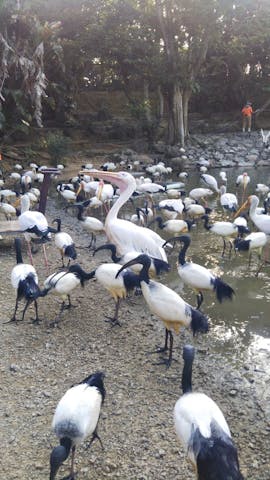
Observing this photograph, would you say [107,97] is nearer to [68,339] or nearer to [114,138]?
[114,138]

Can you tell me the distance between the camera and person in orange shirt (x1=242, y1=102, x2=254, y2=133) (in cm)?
2605

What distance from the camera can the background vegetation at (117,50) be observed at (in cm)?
1836

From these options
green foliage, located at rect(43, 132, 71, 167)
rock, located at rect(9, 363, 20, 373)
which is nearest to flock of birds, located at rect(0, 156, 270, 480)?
rock, located at rect(9, 363, 20, 373)

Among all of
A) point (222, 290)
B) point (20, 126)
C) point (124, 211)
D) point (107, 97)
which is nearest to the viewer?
point (222, 290)

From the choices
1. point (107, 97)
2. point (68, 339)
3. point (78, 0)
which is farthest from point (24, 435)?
point (107, 97)

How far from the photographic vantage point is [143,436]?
4.01 metres

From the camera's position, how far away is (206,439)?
302 centimetres

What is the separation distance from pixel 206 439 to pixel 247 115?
25.5m

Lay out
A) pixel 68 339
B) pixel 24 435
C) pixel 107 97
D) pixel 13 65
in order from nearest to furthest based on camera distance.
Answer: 1. pixel 24 435
2. pixel 68 339
3. pixel 13 65
4. pixel 107 97

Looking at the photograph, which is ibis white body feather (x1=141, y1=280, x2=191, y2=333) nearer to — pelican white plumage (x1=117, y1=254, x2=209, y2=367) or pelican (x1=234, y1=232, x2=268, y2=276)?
pelican white plumage (x1=117, y1=254, x2=209, y2=367)

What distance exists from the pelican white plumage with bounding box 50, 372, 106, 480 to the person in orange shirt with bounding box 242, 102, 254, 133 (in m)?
25.1

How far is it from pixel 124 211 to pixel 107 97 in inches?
829

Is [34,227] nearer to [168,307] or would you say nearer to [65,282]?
[65,282]

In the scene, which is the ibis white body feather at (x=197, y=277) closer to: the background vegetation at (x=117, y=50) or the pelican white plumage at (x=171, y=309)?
the pelican white plumage at (x=171, y=309)
